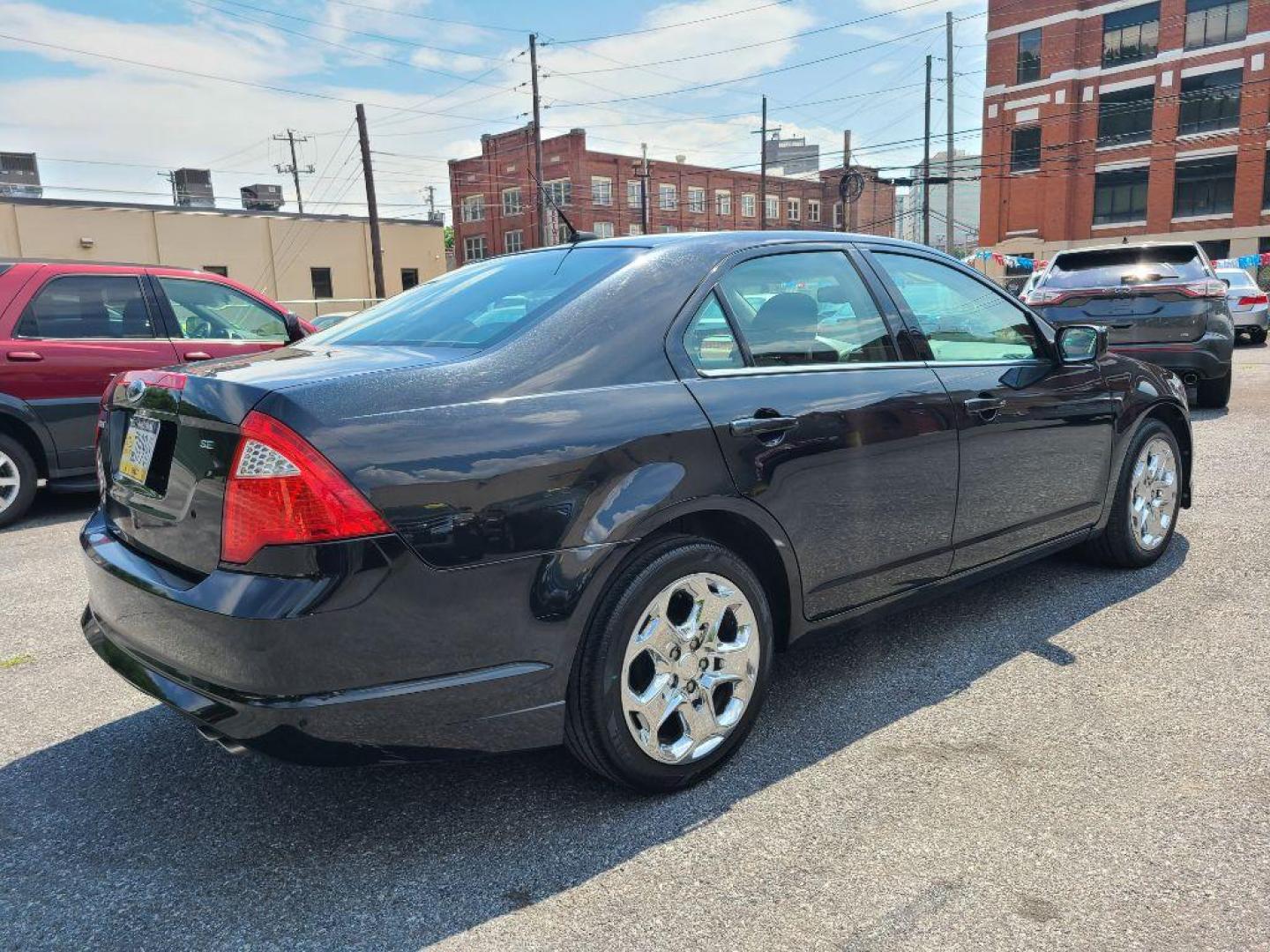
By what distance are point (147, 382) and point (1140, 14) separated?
51296 millimetres

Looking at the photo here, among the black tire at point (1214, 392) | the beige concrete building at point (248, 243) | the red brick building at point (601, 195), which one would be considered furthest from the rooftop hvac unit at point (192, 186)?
the black tire at point (1214, 392)

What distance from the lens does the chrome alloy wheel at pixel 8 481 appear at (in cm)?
619

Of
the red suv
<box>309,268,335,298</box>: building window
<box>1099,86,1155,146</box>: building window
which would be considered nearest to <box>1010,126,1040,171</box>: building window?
<box>1099,86,1155,146</box>: building window

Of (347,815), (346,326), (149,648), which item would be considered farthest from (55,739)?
(346,326)

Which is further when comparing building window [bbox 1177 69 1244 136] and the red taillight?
building window [bbox 1177 69 1244 136]

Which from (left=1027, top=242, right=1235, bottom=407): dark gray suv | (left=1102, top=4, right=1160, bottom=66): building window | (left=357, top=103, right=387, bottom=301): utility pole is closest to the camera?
(left=1027, top=242, right=1235, bottom=407): dark gray suv

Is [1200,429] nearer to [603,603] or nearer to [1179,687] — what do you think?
[1179,687]

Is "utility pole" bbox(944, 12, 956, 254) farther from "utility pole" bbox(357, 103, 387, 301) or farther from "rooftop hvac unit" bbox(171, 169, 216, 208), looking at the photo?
"rooftop hvac unit" bbox(171, 169, 216, 208)

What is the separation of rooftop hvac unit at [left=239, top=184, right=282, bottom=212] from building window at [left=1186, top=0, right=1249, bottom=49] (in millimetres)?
43096

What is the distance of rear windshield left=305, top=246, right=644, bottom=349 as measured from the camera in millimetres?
2672

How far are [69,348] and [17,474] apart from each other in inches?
36.3

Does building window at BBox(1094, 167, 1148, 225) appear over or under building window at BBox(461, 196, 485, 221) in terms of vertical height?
under

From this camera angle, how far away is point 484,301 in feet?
9.64

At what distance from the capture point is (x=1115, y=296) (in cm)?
881
